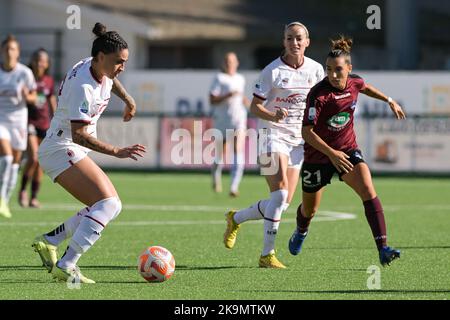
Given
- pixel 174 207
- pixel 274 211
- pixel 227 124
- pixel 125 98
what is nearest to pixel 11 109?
pixel 174 207

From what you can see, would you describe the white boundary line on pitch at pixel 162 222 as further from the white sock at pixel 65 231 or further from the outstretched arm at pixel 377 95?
the outstretched arm at pixel 377 95

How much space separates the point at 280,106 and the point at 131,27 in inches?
1008

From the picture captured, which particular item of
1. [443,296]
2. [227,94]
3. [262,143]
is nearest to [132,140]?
[227,94]

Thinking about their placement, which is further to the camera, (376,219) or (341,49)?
(341,49)

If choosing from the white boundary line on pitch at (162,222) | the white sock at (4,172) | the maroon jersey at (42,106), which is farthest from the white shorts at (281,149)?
the maroon jersey at (42,106)

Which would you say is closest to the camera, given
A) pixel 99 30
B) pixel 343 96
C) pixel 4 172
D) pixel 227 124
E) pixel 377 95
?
pixel 99 30

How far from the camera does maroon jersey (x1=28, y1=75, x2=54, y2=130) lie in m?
17.3

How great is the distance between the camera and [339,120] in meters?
10.3

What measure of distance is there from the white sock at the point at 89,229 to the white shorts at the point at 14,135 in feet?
21.9

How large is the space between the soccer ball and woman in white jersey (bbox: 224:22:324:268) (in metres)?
1.26

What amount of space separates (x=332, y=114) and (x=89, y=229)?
7.95ft

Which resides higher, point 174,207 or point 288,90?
point 288,90

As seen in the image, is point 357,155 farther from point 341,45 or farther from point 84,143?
point 84,143
